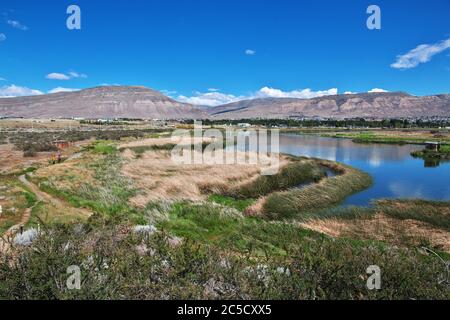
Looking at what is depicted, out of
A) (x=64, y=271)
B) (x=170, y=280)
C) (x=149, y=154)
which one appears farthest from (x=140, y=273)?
(x=149, y=154)

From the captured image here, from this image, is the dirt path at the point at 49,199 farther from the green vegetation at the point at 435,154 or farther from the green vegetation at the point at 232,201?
the green vegetation at the point at 435,154

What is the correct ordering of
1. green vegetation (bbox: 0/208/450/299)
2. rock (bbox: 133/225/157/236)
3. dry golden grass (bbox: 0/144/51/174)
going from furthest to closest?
dry golden grass (bbox: 0/144/51/174) → rock (bbox: 133/225/157/236) → green vegetation (bbox: 0/208/450/299)

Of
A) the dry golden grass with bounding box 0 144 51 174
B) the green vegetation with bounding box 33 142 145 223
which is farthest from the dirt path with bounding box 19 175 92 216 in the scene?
the dry golden grass with bounding box 0 144 51 174

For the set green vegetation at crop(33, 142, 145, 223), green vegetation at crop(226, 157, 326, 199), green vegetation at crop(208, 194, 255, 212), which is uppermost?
green vegetation at crop(33, 142, 145, 223)

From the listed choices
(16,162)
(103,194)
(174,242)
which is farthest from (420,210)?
(16,162)

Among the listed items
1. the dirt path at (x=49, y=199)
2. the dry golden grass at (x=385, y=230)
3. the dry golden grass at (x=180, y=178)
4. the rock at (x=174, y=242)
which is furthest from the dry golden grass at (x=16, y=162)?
the dry golden grass at (x=385, y=230)

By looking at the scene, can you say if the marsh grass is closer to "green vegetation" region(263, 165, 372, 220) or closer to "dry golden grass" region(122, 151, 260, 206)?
"green vegetation" region(263, 165, 372, 220)

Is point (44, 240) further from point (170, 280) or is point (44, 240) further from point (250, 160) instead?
point (250, 160)

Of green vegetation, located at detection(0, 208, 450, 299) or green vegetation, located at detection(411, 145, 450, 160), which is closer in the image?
green vegetation, located at detection(0, 208, 450, 299)
